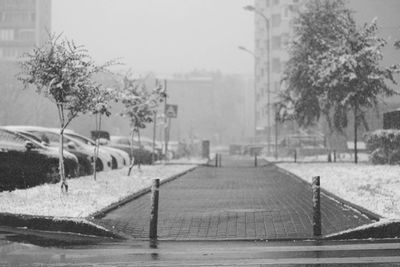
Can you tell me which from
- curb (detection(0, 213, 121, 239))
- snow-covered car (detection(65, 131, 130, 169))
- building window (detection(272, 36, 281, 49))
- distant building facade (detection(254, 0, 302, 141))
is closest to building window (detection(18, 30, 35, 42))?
distant building facade (detection(254, 0, 302, 141))

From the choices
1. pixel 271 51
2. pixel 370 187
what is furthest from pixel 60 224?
pixel 271 51

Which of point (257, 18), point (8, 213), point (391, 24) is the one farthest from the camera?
point (257, 18)

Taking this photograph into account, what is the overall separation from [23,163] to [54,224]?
5510 mm

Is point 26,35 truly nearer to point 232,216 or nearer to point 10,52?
point 10,52

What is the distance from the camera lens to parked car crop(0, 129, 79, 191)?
14.2m

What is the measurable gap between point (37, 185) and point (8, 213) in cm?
491

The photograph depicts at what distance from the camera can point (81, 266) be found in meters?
6.98

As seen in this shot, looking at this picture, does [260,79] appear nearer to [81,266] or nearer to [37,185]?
[37,185]

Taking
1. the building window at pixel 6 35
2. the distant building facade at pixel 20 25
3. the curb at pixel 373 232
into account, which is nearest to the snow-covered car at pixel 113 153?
the curb at pixel 373 232

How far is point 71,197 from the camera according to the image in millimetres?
12469

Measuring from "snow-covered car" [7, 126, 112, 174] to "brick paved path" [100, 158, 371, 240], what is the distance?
5908 millimetres

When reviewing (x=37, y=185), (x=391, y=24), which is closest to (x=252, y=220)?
(x=37, y=185)

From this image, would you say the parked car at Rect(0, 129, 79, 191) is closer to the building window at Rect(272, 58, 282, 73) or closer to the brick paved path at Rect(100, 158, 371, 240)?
the brick paved path at Rect(100, 158, 371, 240)

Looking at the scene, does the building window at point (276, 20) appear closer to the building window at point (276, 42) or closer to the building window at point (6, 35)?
the building window at point (276, 42)
